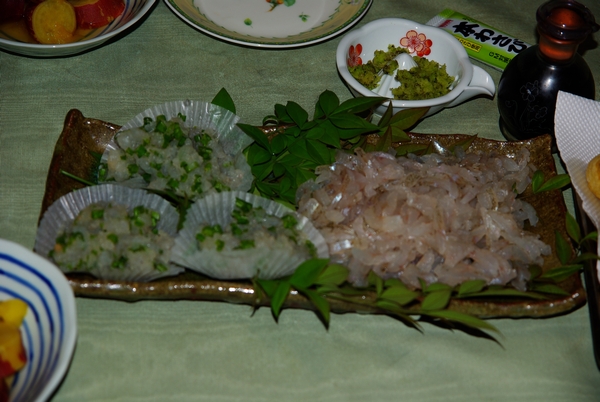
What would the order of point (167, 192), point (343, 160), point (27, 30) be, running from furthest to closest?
point (27, 30), point (343, 160), point (167, 192)

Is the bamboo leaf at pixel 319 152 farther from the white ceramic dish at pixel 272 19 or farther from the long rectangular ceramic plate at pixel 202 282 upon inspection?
the white ceramic dish at pixel 272 19

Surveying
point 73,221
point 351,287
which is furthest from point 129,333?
point 351,287

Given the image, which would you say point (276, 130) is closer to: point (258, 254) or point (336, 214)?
point (336, 214)

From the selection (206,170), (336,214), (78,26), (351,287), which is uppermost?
(78,26)

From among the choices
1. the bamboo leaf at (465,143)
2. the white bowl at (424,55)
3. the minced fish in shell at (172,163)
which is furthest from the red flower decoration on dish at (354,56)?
the minced fish in shell at (172,163)

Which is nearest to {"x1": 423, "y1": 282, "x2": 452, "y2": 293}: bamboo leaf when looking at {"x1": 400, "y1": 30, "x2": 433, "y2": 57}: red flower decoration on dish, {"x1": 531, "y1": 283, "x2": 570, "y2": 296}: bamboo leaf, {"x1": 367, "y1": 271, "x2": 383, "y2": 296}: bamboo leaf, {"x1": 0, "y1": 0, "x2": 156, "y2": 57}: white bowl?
{"x1": 367, "y1": 271, "x2": 383, "y2": 296}: bamboo leaf

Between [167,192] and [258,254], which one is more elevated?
[167,192]
